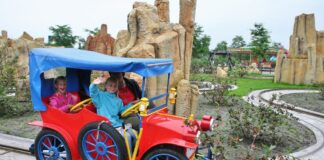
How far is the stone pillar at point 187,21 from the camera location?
9.06 metres

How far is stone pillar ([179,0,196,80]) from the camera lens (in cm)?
906

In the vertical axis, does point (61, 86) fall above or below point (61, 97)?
above

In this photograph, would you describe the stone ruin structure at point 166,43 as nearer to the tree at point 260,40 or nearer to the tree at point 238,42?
the tree at point 260,40

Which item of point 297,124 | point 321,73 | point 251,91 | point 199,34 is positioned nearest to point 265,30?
point 199,34

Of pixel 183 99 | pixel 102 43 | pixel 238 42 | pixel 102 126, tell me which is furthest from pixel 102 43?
pixel 238 42

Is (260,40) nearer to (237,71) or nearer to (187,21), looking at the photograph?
(237,71)

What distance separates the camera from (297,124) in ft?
30.7

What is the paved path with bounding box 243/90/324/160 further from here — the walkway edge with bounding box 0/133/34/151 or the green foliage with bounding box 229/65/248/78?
the walkway edge with bounding box 0/133/34/151

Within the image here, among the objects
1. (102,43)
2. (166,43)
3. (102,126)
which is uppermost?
(102,43)

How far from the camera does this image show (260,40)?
38.0 m

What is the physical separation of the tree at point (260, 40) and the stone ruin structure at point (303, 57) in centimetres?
1523

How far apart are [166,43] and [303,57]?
15.4m

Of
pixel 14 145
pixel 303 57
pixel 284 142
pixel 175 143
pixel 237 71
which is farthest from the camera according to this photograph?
pixel 303 57

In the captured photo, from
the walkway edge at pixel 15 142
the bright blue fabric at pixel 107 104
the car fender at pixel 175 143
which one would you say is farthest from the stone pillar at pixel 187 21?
the car fender at pixel 175 143
